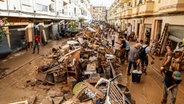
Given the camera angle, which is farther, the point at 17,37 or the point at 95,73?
the point at 17,37

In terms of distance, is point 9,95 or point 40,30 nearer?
point 9,95

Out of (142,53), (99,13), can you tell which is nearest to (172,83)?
(142,53)

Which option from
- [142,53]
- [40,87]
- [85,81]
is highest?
[142,53]

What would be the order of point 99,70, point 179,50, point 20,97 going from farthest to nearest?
1. point 179,50
2. point 99,70
3. point 20,97

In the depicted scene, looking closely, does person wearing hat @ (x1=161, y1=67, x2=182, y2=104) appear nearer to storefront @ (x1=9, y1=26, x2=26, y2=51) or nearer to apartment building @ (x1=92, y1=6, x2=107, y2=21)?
storefront @ (x1=9, y1=26, x2=26, y2=51)

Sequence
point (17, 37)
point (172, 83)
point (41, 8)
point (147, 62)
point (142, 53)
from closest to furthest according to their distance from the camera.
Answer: point (172, 83), point (142, 53), point (147, 62), point (17, 37), point (41, 8)

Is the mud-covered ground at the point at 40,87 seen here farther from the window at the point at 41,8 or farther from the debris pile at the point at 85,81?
the window at the point at 41,8

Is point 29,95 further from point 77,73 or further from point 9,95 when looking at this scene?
point 77,73

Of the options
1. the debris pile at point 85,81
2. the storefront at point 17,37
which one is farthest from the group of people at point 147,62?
the storefront at point 17,37

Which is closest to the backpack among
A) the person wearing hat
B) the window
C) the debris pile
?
the debris pile

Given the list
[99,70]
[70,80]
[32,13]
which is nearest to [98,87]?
[70,80]

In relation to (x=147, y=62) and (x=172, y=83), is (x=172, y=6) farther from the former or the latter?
(x=172, y=83)

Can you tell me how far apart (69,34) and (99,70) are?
22.1 meters

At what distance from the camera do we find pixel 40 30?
70.0 ft
